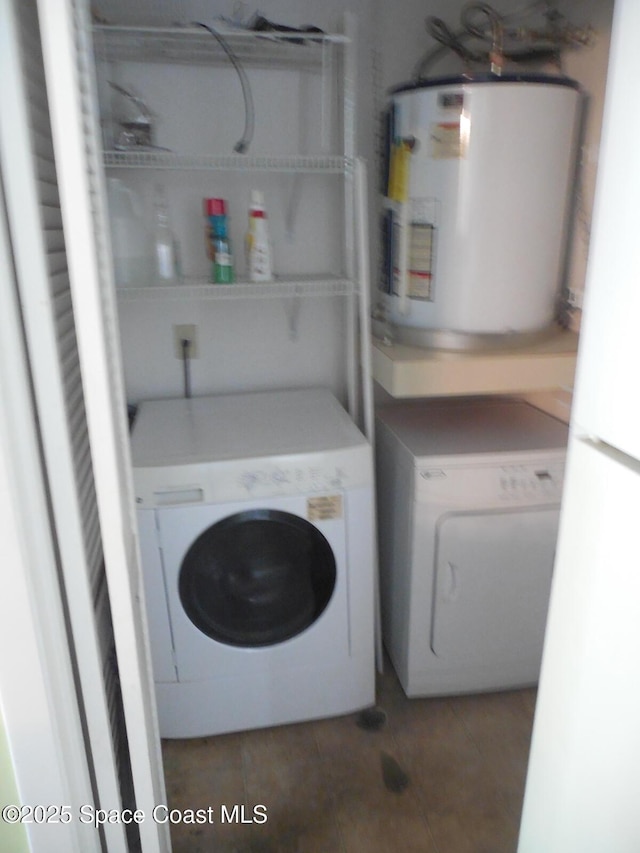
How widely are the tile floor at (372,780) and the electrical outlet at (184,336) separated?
1189mm

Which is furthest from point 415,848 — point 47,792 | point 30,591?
point 30,591

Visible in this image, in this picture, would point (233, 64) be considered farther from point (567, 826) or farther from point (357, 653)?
point (567, 826)

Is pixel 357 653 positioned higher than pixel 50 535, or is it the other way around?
pixel 50 535

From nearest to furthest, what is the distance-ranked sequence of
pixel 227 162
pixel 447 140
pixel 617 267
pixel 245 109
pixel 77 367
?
1. pixel 617 267
2. pixel 77 367
3. pixel 447 140
4. pixel 227 162
5. pixel 245 109

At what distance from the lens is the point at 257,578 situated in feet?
5.68

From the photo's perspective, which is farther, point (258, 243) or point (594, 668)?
point (258, 243)

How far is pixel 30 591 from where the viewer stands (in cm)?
86

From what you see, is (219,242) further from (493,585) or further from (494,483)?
(493,585)

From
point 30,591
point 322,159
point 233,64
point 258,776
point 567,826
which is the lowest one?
point 258,776

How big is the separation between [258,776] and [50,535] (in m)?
1.15

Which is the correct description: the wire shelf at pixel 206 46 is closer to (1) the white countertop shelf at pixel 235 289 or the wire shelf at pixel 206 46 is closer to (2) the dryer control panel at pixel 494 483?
(1) the white countertop shelf at pixel 235 289

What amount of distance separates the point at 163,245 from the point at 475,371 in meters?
0.96

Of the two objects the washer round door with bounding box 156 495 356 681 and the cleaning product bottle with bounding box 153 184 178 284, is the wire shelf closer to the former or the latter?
the cleaning product bottle with bounding box 153 184 178 284

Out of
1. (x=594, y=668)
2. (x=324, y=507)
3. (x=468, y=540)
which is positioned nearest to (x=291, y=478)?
(x=324, y=507)
